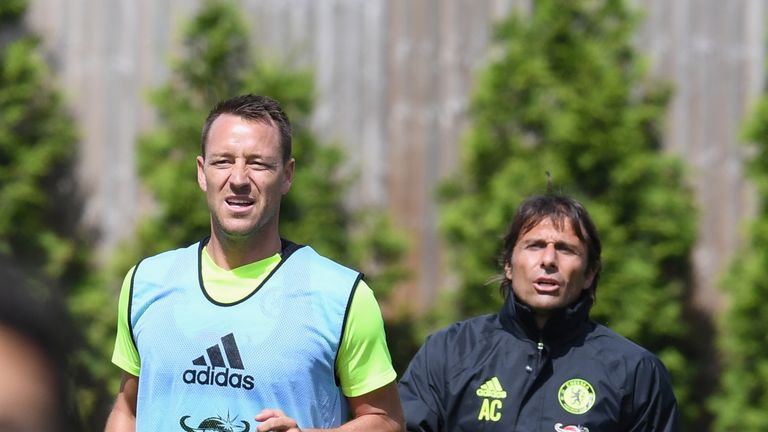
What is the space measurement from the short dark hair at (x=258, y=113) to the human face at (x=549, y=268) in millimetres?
941

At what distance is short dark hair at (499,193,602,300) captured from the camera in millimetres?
3666

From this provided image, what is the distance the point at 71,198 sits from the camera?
25.9ft

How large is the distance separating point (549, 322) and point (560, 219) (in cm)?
33

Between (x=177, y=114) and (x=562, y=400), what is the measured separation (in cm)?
466

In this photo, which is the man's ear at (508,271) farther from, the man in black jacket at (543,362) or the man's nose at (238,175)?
the man's nose at (238,175)

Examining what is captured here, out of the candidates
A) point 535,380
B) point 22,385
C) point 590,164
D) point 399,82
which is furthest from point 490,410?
point 399,82

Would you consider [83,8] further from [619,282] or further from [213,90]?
[619,282]

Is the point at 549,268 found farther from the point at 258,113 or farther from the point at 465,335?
the point at 258,113

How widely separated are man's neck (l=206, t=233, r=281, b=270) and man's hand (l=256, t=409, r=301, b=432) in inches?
16.7

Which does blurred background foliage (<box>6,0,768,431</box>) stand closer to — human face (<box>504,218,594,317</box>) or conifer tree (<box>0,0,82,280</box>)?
conifer tree (<box>0,0,82,280</box>)

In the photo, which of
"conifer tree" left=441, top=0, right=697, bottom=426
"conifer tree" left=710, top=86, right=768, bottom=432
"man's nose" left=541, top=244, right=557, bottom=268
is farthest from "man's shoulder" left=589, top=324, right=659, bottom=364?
"conifer tree" left=710, top=86, right=768, bottom=432

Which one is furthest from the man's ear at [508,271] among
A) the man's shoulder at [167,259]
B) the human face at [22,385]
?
the human face at [22,385]

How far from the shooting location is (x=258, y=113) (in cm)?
299

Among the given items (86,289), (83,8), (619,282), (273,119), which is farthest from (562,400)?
(83,8)
